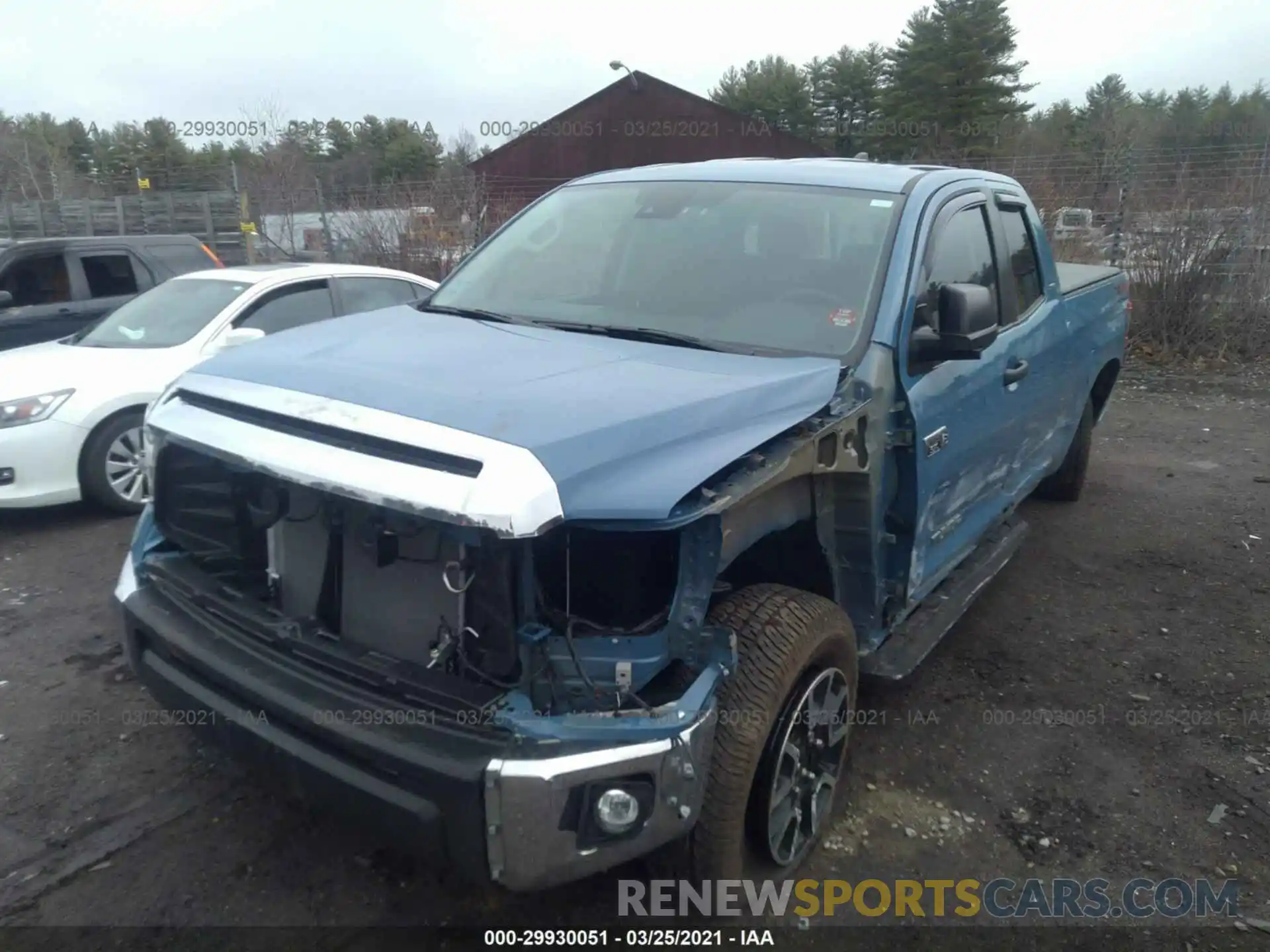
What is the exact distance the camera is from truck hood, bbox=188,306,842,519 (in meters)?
2.16

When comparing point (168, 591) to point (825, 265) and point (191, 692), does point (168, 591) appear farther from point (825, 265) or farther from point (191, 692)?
point (825, 265)

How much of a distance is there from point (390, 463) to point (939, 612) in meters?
2.42

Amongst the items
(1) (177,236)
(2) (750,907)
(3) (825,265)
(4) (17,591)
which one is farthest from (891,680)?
(1) (177,236)

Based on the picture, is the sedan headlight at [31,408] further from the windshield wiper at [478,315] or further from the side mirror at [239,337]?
the windshield wiper at [478,315]

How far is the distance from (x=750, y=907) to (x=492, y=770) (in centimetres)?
106

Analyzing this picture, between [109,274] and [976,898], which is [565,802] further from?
[109,274]

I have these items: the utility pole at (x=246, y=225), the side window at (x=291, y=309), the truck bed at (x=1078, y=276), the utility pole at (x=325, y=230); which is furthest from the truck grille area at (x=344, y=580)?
the utility pole at (x=246, y=225)

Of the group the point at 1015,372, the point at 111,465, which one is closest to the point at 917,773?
the point at 1015,372

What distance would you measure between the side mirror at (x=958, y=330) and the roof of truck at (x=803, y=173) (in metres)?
0.65

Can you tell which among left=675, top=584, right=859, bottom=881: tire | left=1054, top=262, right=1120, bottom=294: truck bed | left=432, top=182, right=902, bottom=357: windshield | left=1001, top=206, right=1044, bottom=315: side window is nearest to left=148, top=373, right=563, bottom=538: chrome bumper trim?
left=675, top=584, right=859, bottom=881: tire

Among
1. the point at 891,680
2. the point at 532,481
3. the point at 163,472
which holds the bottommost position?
the point at 891,680

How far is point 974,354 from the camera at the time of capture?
3.15 metres

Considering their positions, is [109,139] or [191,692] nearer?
[191,692]

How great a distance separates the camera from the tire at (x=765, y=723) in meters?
2.36
